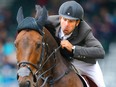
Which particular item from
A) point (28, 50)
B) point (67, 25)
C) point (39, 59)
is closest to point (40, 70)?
point (39, 59)

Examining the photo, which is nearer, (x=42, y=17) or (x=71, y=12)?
(x=42, y=17)

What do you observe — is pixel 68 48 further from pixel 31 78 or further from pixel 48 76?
pixel 31 78

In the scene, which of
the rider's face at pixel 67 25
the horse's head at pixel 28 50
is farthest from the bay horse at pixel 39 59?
the rider's face at pixel 67 25

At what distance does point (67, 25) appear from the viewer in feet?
20.3

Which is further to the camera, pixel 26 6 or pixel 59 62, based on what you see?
pixel 26 6

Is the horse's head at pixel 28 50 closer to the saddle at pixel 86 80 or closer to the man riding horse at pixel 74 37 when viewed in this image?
the man riding horse at pixel 74 37

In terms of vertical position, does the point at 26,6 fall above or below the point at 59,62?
above

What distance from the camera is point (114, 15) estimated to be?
41.5 feet

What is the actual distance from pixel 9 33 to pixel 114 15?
8.42ft

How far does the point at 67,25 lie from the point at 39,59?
734 millimetres

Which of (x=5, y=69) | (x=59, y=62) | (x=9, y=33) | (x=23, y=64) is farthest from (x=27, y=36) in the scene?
(x=9, y=33)

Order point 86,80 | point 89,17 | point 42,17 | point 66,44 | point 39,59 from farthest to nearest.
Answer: point 89,17, point 86,80, point 66,44, point 42,17, point 39,59

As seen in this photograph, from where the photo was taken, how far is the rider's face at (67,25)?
619 cm

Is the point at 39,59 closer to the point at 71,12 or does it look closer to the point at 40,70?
the point at 40,70
